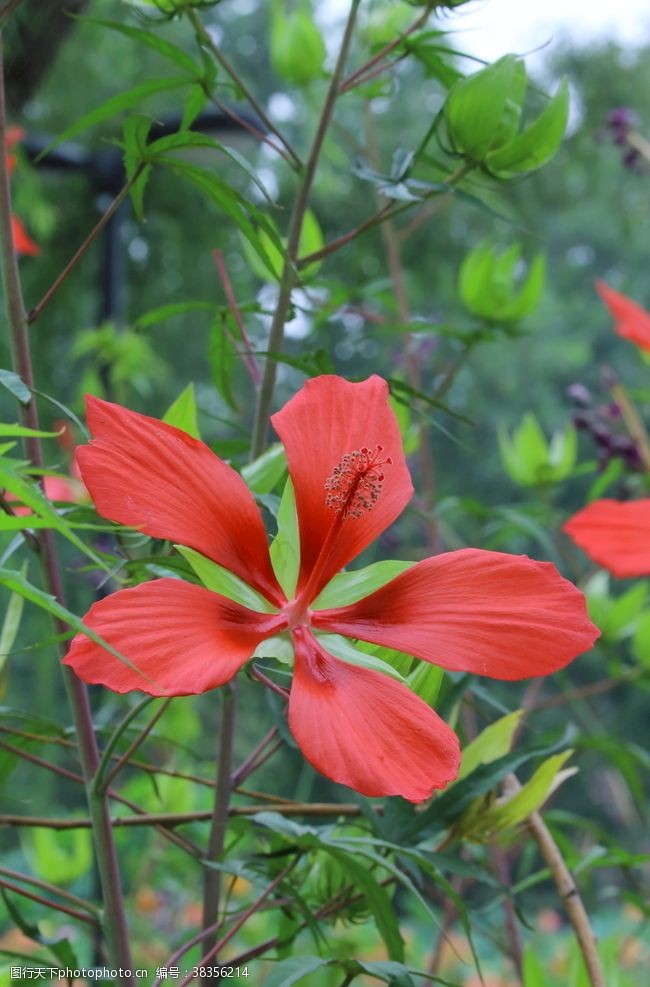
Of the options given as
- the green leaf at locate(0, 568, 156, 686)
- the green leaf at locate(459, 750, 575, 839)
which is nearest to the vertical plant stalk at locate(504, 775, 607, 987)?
the green leaf at locate(459, 750, 575, 839)

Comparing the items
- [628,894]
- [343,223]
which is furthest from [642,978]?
[343,223]

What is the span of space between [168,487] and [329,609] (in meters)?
0.08

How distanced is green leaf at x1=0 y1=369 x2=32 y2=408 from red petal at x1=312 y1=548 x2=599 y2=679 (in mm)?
120

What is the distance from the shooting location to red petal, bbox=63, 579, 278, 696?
11.0 inches

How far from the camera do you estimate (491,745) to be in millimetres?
434

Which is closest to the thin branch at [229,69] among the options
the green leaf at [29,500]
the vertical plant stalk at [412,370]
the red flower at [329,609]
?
the red flower at [329,609]

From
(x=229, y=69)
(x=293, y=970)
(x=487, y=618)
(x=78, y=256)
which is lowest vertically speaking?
(x=293, y=970)

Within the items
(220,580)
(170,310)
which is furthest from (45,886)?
(170,310)

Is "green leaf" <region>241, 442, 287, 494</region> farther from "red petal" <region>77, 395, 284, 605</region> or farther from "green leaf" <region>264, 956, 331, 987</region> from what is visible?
"green leaf" <region>264, 956, 331, 987</region>

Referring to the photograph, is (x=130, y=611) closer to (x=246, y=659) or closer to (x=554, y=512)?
(x=246, y=659)

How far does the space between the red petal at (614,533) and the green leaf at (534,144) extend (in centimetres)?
16

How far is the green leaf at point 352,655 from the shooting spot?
1.05 ft

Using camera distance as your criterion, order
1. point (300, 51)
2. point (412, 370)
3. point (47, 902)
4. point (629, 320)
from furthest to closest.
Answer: point (412, 370)
point (300, 51)
point (629, 320)
point (47, 902)

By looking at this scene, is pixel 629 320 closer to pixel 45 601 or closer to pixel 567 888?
pixel 567 888
